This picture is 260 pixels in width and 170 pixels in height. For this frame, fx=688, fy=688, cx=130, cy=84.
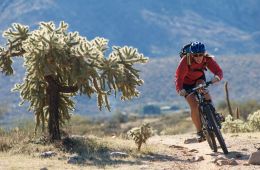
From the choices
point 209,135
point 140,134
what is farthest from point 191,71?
point 140,134

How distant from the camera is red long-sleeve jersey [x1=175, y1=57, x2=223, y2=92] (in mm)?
13344

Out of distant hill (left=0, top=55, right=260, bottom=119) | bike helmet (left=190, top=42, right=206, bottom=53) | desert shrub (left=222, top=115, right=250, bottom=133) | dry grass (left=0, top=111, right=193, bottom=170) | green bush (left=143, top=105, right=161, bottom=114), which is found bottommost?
dry grass (left=0, top=111, right=193, bottom=170)

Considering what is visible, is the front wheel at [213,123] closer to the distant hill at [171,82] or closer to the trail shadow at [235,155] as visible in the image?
the trail shadow at [235,155]

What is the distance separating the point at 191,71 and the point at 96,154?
8.49 ft

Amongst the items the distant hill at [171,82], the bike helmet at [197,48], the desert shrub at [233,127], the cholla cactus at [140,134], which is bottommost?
the cholla cactus at [140,134]

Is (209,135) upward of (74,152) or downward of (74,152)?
upward

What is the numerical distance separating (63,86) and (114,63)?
1.42m

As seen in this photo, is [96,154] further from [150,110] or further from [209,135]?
[150,110]

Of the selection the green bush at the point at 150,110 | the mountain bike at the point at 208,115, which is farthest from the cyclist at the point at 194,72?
the green bush at the point at 150,110

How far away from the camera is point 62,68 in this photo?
15234 millimetres

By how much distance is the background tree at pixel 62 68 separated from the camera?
1470 centimetres

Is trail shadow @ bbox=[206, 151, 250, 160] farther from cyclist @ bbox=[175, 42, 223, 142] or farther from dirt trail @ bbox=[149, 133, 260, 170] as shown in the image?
cyclist @ bbox=[175, 42, 223, 142]

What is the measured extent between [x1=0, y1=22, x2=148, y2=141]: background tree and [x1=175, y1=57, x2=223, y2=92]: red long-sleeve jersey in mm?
2165

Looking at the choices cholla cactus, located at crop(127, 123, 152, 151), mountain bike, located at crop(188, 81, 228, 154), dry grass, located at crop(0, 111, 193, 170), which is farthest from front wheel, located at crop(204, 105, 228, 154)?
cholla cactus, located at crop(127, 123, 152, 151)
